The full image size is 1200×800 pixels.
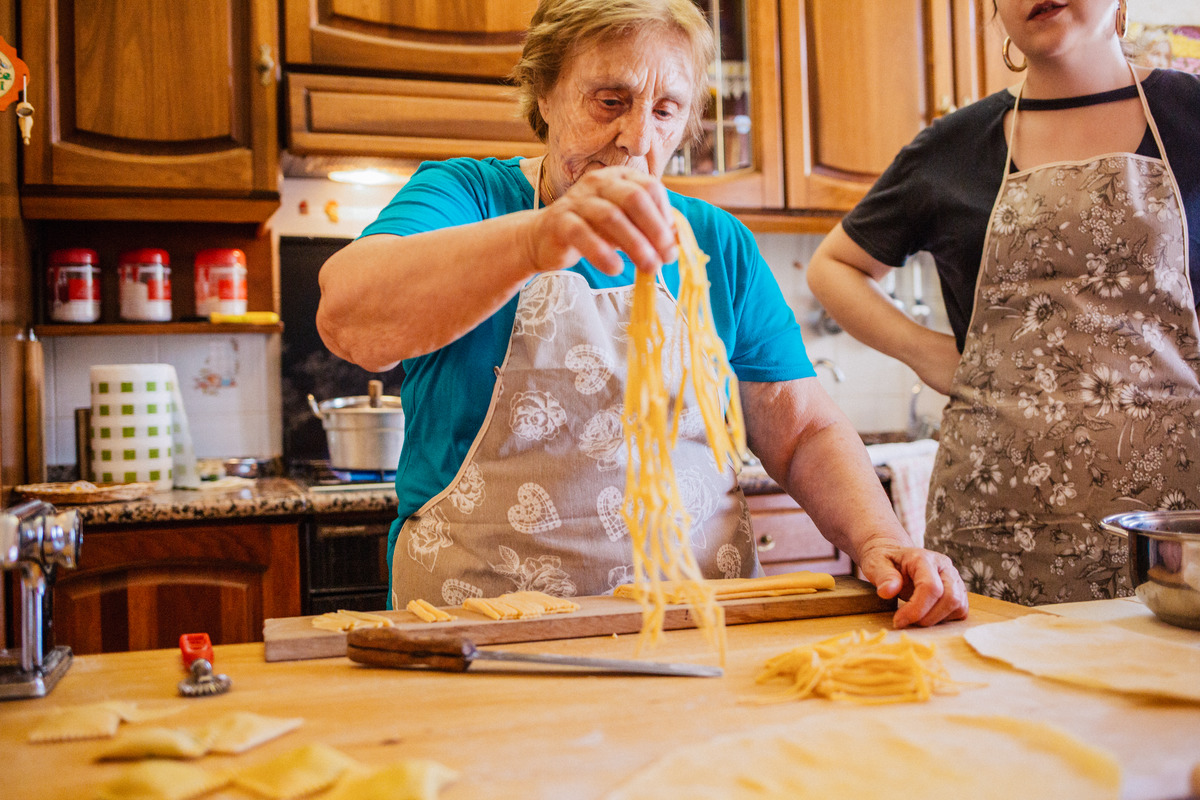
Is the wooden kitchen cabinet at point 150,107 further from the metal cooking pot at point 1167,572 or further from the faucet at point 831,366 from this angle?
the metal cooking pot at point 1167,572

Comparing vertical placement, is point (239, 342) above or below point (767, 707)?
above

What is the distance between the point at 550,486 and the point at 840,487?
0.37 m

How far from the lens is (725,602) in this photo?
3.42 feet

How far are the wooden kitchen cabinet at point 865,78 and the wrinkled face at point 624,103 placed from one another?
1575 mm

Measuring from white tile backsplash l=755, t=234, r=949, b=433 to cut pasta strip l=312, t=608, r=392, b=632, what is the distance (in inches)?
87.7

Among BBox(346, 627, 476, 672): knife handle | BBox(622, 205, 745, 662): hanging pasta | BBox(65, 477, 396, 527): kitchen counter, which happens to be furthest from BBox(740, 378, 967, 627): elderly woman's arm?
BBox(65, 477, 396, 527): kitchen counter

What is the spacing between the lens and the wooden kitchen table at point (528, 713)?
2.12 feet

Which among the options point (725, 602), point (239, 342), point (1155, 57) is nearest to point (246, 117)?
point (239, 342)

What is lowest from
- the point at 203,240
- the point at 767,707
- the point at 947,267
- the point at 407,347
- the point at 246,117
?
Result: the point at 767,707

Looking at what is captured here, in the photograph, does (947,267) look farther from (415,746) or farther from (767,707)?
(415,746)

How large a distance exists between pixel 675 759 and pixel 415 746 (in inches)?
7.4

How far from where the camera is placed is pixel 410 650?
872 millimetres

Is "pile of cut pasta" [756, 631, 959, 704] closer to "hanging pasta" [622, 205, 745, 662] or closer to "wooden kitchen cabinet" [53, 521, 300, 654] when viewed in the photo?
"hanging pasta" [622, 205, 745, 662]

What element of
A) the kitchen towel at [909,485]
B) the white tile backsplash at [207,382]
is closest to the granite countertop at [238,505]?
the white tile backsplash at [207,382]
